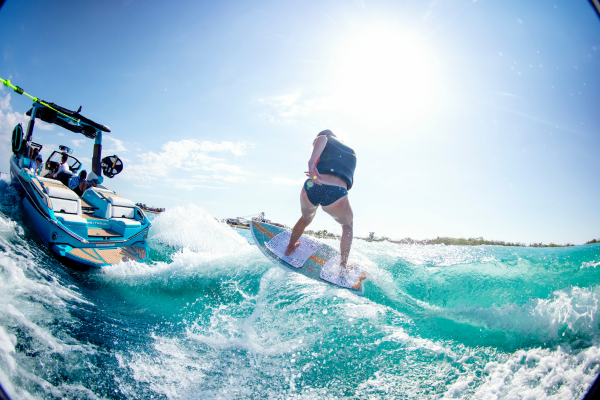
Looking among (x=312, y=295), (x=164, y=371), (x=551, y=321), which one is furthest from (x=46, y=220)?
(x=551, y=321)

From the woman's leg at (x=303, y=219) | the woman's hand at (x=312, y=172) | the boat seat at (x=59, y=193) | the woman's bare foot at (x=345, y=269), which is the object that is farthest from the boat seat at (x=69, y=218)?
the woman's bare foot at (x=345, y=269)

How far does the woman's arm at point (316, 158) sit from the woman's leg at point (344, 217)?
18.3 inches

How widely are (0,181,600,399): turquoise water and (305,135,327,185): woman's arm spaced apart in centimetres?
182

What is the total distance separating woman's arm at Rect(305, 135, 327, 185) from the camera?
3.09 m

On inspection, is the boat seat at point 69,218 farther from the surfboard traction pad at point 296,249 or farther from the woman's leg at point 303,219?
the woman's leg at point 303,219

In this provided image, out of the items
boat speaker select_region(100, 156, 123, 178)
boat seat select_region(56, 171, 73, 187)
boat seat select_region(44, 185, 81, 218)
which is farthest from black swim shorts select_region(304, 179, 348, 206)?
boat seat select_region(56, 171, 73, 187)

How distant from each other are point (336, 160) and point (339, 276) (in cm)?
193

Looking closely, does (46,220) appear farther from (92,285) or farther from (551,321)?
(551,321)

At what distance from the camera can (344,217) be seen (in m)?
3.55

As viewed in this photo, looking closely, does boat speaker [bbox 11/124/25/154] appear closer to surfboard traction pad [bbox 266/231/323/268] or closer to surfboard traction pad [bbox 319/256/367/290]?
surfboard traction pad [bbox 266/231/323/268]

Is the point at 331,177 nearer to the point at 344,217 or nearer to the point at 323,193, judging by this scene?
the point at 323,193

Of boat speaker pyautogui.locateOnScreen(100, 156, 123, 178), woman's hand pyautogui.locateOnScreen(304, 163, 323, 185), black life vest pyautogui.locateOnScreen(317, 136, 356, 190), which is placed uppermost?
black life vest pyautogui.locateOnScreen(317, 136, 356, 190)

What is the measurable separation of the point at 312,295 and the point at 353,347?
1103mm

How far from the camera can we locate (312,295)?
3.47m
